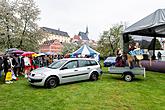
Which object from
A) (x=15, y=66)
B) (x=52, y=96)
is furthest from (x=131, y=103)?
(x=15, y=66)

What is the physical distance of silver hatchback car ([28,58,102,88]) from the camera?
1152 cm

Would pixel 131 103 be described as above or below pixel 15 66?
below

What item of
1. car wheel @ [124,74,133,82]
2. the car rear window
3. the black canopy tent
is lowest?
car wheel @ [124,74,133,82]

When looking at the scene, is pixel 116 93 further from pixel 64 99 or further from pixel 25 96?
pixel 25 96

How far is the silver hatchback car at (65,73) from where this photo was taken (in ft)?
37.8

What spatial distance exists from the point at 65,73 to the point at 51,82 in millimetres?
1024

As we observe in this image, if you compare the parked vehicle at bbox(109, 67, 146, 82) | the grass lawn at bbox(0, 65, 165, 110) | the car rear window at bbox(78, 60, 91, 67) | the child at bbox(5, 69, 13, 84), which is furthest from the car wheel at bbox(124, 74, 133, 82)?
the child at bbox(5, 69, 13, 84)

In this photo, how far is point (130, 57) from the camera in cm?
1388

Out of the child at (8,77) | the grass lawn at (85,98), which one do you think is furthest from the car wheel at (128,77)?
the child at (8,77)

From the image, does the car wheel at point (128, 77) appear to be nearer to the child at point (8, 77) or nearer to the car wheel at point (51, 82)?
the car wheel at point (51, 82)

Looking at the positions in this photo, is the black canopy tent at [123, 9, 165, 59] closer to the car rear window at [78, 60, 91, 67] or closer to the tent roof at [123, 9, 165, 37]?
the tent roof at [123, 9, 165, 37]

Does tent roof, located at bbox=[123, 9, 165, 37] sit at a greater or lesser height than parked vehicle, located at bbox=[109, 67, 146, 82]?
greater

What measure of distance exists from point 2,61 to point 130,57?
832 centimetres

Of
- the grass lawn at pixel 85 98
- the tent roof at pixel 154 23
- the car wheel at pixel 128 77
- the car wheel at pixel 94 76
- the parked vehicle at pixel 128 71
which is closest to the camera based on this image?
the grass lawn at pixel 85 98
